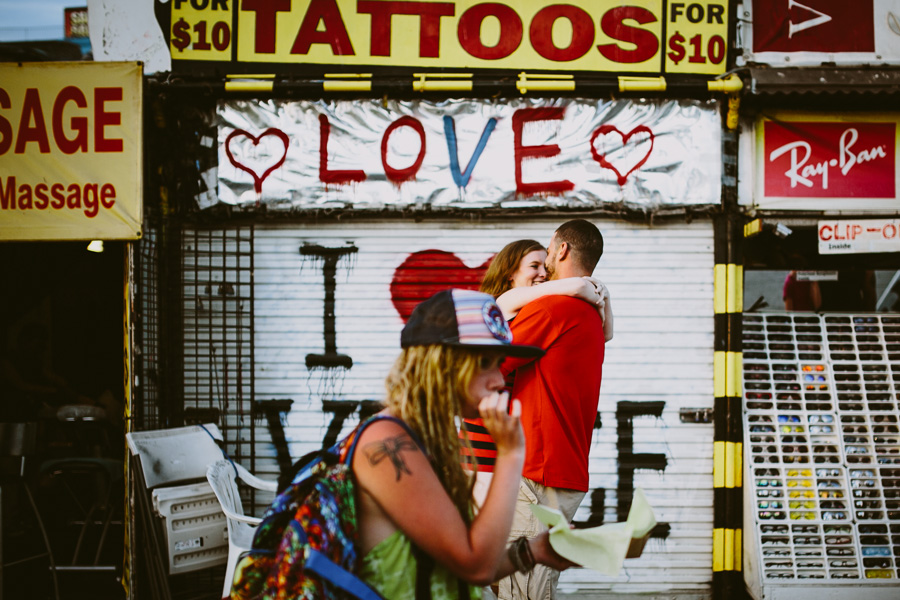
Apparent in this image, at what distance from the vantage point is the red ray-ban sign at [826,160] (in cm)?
514

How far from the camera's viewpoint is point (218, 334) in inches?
208

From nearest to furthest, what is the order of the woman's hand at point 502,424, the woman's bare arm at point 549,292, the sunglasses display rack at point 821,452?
the woman's hand at point 502,424, the woman's bare arm at point 549,292, the sunglasses display rack at point 821,452

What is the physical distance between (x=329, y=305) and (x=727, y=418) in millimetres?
3428

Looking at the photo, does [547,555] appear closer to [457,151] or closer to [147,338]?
[457,151]

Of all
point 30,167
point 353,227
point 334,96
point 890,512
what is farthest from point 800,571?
point 30,167

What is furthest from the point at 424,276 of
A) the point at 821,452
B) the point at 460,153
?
the point at 821,452

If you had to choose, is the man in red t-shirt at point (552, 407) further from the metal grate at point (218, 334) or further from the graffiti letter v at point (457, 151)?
the metal grate at point (218, 334)

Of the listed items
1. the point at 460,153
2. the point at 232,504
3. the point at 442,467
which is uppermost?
the point at 460,153

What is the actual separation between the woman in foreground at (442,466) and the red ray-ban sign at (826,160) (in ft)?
14.4

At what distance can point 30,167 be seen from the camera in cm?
467

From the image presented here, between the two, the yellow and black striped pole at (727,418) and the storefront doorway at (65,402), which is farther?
the storefront doorway at (65,402)

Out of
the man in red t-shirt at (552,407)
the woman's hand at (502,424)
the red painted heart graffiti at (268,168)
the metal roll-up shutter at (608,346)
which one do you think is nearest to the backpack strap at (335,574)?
the woman's hand at (502,424)

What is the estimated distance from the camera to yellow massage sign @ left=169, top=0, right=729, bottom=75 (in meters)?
5.24

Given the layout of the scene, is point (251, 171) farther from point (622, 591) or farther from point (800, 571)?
point (800, 571)
